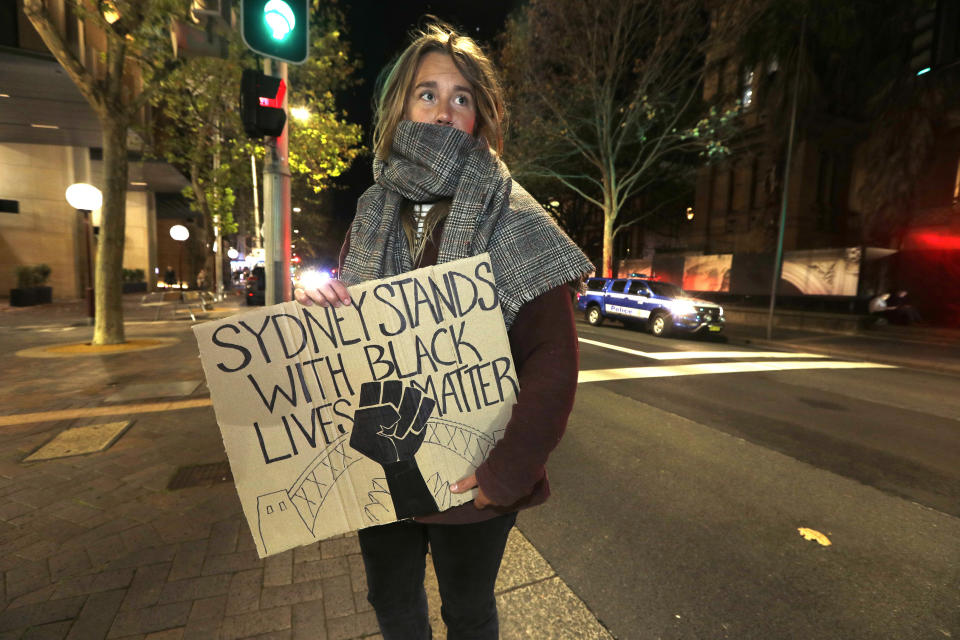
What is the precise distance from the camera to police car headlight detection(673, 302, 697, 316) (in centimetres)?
1260

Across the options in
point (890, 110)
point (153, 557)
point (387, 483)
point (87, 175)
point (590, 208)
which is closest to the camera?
point (387, 483)

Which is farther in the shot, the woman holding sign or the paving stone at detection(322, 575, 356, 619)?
the paving stone at detection(322, 575, 356, 619)

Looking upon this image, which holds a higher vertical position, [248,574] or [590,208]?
[590,208]

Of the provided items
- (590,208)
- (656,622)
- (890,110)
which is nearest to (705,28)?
(890,110)

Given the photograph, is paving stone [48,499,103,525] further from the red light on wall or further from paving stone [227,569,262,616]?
the red light on wall

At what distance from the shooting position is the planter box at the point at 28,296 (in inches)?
632

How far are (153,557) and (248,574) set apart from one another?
0.58m

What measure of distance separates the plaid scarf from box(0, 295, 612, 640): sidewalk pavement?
1764 millimetres

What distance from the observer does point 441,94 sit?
141 cm

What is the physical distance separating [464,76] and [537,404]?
3.28 ft

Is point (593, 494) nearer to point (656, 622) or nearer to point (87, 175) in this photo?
point (656, 622)

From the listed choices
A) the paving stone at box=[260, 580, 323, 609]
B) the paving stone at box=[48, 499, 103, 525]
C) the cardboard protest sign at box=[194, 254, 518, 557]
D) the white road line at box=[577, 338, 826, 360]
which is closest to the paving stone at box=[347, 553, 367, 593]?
the paving stone at box=[260, 580, 323, 609]

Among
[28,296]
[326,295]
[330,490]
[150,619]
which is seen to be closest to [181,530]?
[150,619]

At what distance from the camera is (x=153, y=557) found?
2.55 meters
